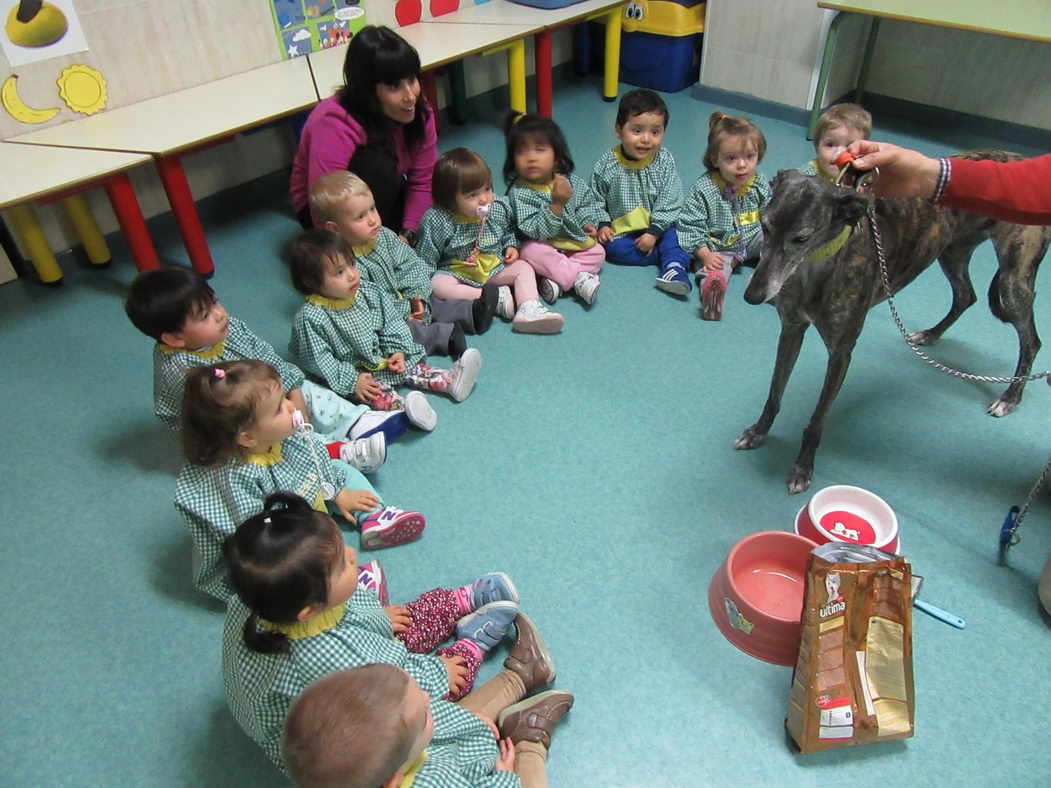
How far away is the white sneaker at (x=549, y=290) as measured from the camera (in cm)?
305

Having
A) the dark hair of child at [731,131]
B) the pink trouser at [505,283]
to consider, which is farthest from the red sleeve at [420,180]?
the dark hair of child at [731,131]

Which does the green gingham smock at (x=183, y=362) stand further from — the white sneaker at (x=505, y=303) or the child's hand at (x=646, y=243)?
the child's hand at (x=646, y=243)

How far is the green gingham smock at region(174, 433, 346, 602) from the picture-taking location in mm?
1730

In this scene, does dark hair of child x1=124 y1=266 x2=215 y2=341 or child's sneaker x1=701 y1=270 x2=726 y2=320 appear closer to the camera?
dark hair of child x1=124 y1=266 x2=215 y2=341

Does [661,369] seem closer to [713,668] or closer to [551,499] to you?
[551,499]

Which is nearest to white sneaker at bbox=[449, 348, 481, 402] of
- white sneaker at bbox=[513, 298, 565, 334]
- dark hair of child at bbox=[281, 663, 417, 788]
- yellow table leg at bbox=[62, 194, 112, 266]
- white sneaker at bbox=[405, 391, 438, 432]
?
white sneaker at bbox=[405, 391, 438, 432]

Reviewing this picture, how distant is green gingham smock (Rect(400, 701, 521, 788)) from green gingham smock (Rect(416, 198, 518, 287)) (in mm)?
1922

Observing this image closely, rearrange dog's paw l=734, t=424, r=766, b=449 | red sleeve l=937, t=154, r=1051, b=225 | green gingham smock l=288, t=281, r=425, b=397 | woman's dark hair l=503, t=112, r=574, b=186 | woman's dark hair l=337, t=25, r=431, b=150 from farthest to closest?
woman's dark hair l=503, t=112, r=574, b=186 < woman's dark hair l=337, t=25, r=431, b=150 < green gingham smock l=288, t=281, r=425, b=397 < dog's paw l=734, t=424, r=766, b=449 < red sleeve l=937, t=154, r=1051, b=225

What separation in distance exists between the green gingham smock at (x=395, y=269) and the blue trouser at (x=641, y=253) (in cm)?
89

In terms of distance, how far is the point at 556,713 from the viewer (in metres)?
1.61

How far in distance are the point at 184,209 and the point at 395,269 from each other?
1.00 m

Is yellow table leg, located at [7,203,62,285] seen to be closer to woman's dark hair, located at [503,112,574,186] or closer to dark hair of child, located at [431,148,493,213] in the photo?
dark hair of child, located at [431,148,493,213]

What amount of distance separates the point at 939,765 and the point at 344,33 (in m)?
4.03

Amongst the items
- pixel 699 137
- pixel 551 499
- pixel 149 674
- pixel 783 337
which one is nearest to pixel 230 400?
pixel 149 674
